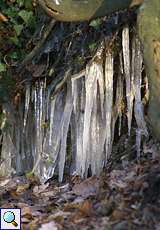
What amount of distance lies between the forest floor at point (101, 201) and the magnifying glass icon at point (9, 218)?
0.06 metres

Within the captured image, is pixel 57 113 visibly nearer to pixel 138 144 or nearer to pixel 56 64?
pixel 56 64

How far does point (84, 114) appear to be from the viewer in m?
4.36

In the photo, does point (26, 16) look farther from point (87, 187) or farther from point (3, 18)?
point (87, 187)

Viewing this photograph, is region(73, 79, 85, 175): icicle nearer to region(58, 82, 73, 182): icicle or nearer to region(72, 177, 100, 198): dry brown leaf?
region(58, 82, 73, 182): icicle

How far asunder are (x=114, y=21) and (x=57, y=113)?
0.87 m

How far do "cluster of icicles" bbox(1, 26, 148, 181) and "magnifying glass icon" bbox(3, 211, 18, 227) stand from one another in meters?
1.13

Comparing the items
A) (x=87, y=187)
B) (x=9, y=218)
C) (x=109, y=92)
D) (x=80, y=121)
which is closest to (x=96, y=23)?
(x=109, y=92)

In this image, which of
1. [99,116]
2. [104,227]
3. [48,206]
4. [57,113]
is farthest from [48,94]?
[104,227]

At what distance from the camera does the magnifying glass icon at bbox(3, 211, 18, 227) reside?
326 centimetres

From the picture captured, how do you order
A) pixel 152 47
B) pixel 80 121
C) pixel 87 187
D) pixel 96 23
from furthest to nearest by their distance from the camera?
pixel 80 121, pixel 96 23, pixel 87 187, pixel 152 47

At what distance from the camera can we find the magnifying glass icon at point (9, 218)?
3.26 metres

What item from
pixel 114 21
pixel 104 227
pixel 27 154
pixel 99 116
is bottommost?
pixel 104 227

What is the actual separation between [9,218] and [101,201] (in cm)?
56

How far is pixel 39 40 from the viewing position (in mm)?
4488
